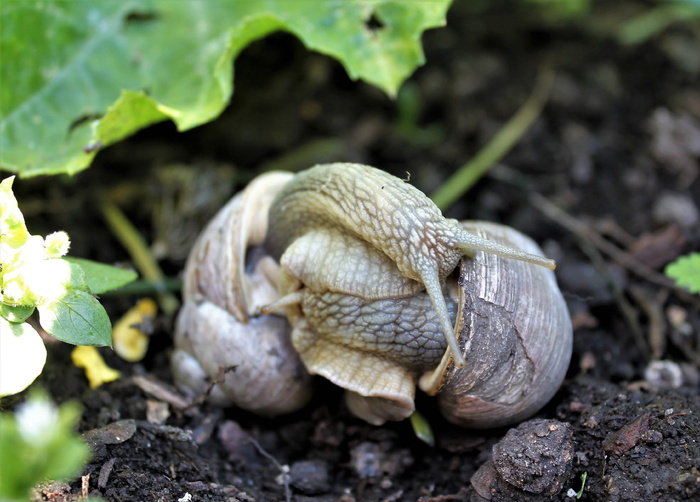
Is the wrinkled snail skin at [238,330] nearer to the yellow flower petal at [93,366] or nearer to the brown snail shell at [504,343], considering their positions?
the yellow flower petal at [93,366]

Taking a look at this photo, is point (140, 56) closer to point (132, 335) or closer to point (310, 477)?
point (132, 335)

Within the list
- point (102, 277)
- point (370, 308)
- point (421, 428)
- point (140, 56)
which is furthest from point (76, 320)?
point (140, 56)

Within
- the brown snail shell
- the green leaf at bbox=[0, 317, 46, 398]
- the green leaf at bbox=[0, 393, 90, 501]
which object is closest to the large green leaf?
the green leaf at bbox=[0, 317, 46, 398]

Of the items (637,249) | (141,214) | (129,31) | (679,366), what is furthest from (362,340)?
(129,31)

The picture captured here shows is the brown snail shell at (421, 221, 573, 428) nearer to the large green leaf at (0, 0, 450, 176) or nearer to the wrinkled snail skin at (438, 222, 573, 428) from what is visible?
the wrinkled snail skin at (438, 222, 573, 428)

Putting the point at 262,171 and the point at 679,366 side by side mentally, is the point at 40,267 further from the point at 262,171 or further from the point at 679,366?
the point at 679,366

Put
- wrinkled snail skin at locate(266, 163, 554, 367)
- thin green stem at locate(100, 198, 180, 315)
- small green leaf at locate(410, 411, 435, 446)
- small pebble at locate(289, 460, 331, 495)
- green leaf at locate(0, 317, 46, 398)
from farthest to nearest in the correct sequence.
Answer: thin green stem at locate(100, 198, 180, 315)
small green leaf at locate(410, 411, 435, 446)
small pebble at locate(289, 460, 331, 495)
wrinkled snail skin at locate(266, 163, 554, 367)
green leaf at locate(0, 317, 46, 398)
